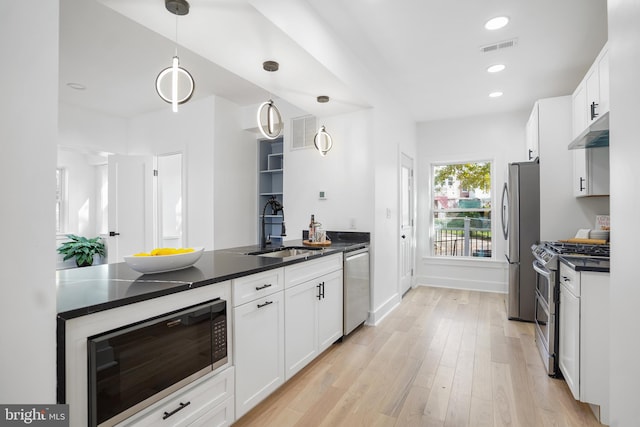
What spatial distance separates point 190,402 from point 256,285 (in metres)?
0.68

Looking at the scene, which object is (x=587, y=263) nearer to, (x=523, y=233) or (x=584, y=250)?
(x=584, y=250)

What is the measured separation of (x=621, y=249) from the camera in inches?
35.0

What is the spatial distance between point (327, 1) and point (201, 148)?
2.86 m

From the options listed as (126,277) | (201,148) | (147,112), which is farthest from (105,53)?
(126,277)

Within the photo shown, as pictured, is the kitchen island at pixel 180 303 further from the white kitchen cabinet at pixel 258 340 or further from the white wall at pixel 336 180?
the white wall at pixel 336 180

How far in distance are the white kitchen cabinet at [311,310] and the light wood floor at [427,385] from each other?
16cm

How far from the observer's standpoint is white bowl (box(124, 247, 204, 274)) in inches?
66.2

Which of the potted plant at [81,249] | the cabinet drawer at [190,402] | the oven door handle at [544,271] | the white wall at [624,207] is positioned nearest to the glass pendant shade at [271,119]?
the cabinet drawer at [190,402]

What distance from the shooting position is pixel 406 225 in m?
5.01

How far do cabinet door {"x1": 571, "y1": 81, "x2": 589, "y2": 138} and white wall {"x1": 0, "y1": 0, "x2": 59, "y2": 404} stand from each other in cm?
382

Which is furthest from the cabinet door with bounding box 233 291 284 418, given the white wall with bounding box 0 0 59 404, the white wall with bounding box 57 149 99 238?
the white wall with bounding box 57 149 99 238

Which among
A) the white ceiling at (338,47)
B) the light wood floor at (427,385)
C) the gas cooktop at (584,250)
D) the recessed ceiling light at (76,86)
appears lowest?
the light wood floor at (427,385)

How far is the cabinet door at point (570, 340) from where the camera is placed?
209cm

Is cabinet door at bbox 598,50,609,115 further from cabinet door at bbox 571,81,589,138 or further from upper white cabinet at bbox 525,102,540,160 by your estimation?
upper white cabinet at bbox 525,102,540,160
